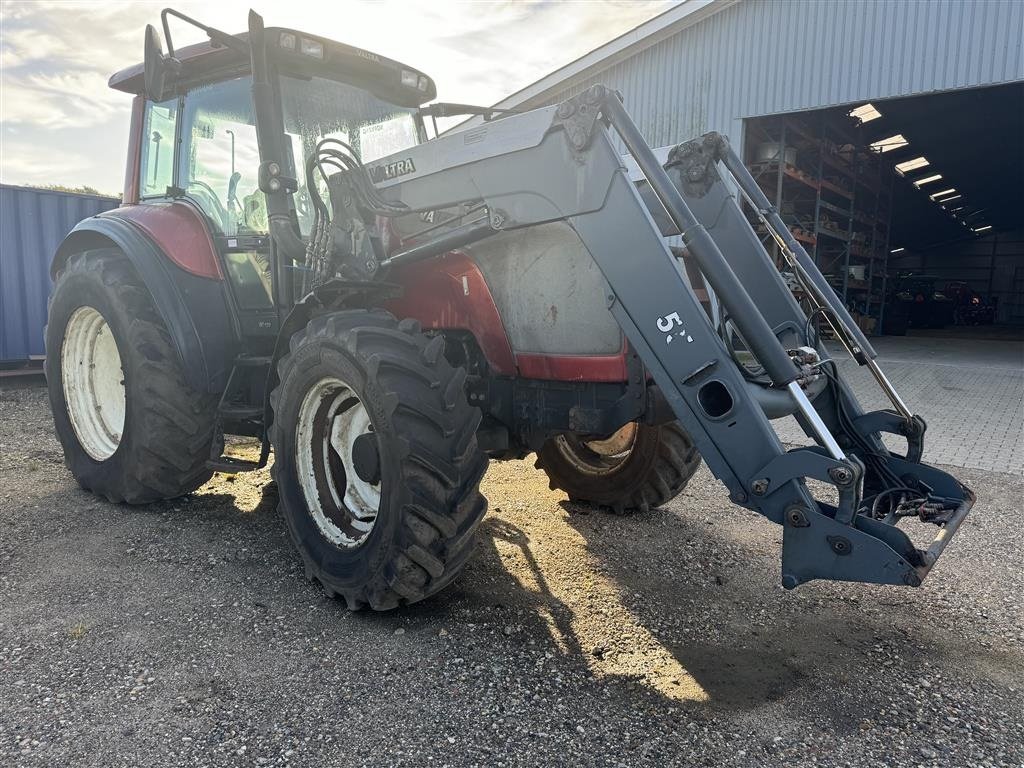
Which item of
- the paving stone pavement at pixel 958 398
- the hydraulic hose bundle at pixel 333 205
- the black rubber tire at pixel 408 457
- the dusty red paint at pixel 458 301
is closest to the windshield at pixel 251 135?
the hydraulic hose bundle at pixel 333 205

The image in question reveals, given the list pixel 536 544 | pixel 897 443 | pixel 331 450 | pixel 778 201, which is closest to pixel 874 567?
pixel 536 544

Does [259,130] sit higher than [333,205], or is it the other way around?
[259,130]

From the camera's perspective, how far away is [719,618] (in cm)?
319

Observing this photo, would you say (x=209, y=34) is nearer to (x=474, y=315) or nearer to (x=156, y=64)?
(x=156, y=64)

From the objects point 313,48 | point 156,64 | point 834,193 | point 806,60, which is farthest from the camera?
point 834,193

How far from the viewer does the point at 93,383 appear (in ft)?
15.6

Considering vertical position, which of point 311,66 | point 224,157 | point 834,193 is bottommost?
point 224,157

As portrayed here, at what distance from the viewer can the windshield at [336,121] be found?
3.83 m

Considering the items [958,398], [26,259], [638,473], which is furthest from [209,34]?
[958,398]

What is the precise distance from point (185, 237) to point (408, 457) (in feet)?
7.65

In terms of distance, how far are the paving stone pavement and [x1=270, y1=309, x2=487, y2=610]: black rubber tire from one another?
386 centimetres

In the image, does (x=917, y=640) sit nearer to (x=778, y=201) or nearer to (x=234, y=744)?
(x=234, y=744)

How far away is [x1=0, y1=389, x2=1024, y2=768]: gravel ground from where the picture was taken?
2.27m

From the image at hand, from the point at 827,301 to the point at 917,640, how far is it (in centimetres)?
146
